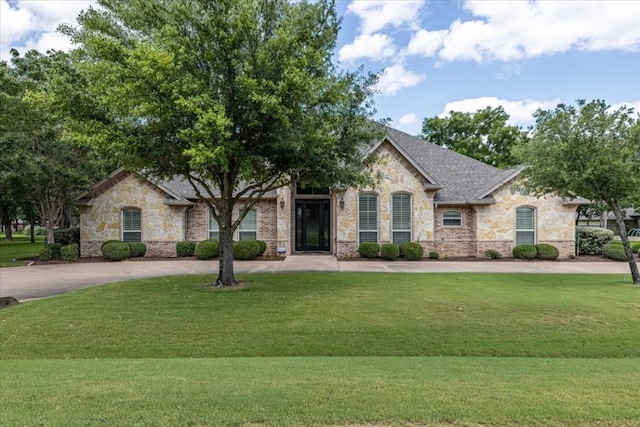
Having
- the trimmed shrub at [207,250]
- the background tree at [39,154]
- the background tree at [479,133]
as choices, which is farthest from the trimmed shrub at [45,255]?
the background tree at [479,133]

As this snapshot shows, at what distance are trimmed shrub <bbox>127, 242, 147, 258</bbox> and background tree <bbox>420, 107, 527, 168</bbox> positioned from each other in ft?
92.4

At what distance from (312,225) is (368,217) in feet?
10.1

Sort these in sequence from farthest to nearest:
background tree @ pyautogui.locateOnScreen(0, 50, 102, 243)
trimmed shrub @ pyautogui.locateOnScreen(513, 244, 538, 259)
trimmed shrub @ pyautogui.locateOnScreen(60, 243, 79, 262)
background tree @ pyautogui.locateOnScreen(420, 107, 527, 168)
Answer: background tree @ pyautogui.locateOnScreen(420, 107, 527, 168) < trimmed shrub @ pyautogui.locateOnScreen(513, 244, 538, 259) < trimmed shrub @ pyautogui.locateOnScreen(60, 243, 79, 262) < background tree @ pyautogui.locateOnScreen(0, 50, 102, 243)

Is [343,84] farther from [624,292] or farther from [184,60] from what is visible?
[624,292]

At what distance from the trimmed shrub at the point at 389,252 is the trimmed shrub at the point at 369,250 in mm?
247

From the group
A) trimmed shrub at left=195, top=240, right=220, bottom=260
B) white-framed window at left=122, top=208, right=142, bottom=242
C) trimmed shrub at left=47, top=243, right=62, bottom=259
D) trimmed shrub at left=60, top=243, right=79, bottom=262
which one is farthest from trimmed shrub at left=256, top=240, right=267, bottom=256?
trimmed shrub at left=47, top=243, right=62, bottom=259

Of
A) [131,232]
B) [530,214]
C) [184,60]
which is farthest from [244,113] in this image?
[530,214]

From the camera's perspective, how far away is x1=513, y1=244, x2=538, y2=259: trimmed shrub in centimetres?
1884

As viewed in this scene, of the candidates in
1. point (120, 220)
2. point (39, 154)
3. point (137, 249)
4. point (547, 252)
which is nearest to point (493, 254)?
point (547, 252)

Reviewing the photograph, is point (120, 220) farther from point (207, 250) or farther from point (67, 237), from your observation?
point (207, 250)

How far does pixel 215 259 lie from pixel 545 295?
1387 centimetres

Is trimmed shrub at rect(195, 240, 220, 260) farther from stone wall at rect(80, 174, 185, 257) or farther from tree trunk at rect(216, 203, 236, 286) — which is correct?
tree trunk at rect(216, 203, 236, 286)

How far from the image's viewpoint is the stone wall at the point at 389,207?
19094 mm

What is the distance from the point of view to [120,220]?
19.9 meters
